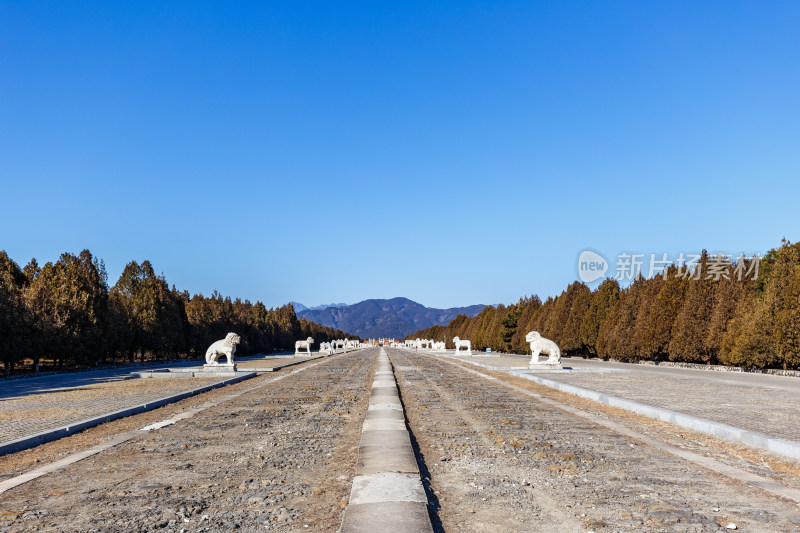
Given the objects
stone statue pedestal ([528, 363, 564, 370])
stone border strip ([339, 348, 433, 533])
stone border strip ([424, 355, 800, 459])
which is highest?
stone border strip ([339, 348, 433, 533])

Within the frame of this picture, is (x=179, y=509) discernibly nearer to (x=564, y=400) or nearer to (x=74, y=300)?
(x=564, y=400)

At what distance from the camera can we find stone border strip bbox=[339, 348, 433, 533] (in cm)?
481

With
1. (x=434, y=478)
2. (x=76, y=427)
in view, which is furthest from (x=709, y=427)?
(x=76, y=427)

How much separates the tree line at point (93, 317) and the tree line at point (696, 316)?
34.9 m

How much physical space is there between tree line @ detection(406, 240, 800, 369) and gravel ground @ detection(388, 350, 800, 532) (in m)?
23.3

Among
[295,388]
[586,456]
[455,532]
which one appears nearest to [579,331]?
[295,388]

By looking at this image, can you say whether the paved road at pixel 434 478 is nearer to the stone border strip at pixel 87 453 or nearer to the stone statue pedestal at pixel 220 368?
the stone border strip at pixel 87 453

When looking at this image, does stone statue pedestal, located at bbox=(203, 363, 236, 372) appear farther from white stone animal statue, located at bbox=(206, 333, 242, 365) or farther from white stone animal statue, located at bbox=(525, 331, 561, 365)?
white stone animal statue, located at bbox=(525, 331, 561, 365)

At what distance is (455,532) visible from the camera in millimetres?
4852

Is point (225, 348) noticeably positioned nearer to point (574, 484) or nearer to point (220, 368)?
point (220, 368)

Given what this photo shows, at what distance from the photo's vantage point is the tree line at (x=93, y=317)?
98.3ft

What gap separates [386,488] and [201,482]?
2132mm

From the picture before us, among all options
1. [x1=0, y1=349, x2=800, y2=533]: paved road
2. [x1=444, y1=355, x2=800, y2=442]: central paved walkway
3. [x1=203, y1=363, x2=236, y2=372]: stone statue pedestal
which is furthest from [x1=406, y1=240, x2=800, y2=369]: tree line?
[x1=203, y1=363, x2=236, y2=372]: stone statue pedestal

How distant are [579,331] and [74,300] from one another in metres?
41.3
